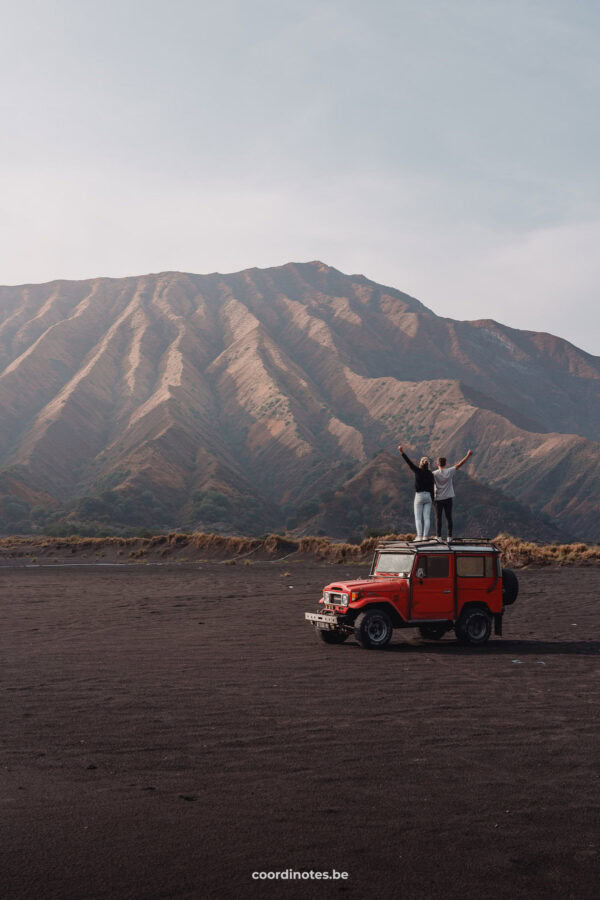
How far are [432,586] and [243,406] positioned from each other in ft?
381

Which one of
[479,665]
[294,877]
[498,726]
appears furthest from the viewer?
[479,665]

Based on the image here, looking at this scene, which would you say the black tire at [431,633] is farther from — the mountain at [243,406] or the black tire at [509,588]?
the mountain at [243,406]

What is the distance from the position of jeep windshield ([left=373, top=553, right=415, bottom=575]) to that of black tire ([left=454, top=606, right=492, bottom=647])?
4.86ft

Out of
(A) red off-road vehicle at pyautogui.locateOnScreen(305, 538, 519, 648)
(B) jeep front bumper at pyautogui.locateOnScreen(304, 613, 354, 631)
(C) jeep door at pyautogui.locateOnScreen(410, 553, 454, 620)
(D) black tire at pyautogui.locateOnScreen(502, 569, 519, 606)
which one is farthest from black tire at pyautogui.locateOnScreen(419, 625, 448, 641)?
(B) jeep front bumper at pyautogui.locateOnScreen(304, 613, 354, 631)

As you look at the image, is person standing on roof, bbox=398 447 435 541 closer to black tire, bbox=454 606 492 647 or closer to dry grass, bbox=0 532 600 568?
black tire, bbox=454 606 492 647

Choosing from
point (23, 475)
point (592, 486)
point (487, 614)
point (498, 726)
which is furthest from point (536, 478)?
point (498, 726)

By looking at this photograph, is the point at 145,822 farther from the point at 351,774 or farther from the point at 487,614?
the point at 487,614

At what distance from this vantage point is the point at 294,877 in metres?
5.63

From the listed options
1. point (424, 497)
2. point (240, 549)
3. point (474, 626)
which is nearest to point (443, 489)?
point (424, 497)

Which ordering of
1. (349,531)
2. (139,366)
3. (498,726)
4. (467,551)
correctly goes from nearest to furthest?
1. (498,726)
2. (467,551)
3. (349,531)
4. (139,366)

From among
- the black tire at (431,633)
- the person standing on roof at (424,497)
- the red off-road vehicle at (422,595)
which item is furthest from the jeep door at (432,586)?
the black tire at (431,633)

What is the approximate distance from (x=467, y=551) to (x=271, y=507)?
8679cm

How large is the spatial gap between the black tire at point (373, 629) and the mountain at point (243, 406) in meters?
70.2

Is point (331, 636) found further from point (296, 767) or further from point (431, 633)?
point (296, 767)
